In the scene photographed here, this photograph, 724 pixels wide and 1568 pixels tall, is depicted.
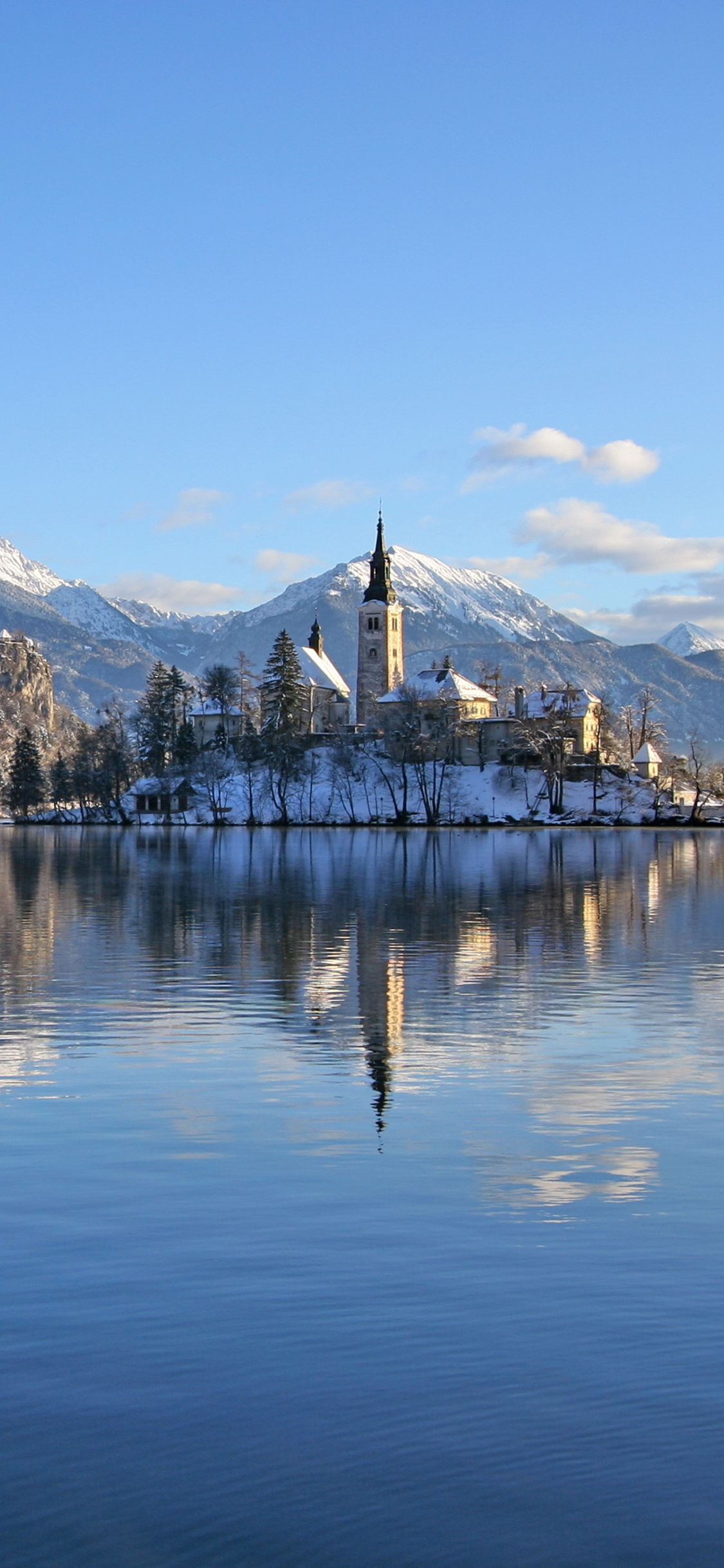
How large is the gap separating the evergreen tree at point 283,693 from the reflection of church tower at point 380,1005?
119787 mm

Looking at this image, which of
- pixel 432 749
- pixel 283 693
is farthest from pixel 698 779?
pixel 283 693

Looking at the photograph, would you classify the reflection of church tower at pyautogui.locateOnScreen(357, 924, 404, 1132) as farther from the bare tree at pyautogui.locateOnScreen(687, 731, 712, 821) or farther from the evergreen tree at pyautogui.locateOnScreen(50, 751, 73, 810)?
the evergreen tree at pyautogui.locateOnScreen(50, 751, 73, 810)

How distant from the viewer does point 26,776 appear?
177375mm

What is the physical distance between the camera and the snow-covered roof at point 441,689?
176750 millimetres

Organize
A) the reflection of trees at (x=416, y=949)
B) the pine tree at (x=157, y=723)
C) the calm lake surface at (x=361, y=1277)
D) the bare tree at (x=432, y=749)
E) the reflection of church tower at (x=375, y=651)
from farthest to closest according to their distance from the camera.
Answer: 1. the reflection of church tower at (x=375, y=651)
2. the pine tree at (x=157, y=723)
3. the bare tree at (x=432, y=749)
4. the reflection of trees at (x=416, y=949)
5. the calm lake surface at (x=361, y=1277)

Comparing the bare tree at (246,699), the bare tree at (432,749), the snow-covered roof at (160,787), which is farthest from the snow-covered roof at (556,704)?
the snow-covered roof at (160,787)

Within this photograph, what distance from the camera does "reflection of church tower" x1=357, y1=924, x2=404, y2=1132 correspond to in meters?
21.7

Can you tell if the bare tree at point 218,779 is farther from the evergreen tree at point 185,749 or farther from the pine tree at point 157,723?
the pine tree at point 157,723

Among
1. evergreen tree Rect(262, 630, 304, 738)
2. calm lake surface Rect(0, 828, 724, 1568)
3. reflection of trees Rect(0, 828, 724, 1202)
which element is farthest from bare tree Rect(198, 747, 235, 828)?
calm lake surface Rect(0, 828, 724, 1568)

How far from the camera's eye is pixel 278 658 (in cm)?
16488

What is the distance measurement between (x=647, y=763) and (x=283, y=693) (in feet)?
134

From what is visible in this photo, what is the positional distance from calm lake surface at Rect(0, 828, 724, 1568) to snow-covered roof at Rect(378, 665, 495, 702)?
480ft

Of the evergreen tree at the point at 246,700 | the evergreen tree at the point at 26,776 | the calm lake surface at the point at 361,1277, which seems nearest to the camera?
the calm lake surface at the point at 361,1277

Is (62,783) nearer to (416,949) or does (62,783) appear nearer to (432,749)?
(432,749)
